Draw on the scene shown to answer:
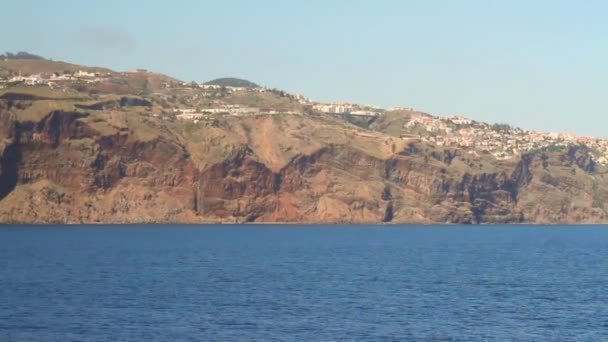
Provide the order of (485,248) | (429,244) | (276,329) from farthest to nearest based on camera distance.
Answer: (429,244)
(485,248)
(276,329)

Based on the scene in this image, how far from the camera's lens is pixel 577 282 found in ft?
307

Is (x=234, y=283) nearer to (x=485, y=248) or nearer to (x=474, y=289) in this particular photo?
(x=474, y=289)

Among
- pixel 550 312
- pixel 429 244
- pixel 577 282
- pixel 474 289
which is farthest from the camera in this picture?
pixel 429 244

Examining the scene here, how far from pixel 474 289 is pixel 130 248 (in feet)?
215

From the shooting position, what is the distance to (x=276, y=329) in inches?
2406

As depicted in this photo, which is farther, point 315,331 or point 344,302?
point 344,302

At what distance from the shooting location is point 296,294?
79.6m

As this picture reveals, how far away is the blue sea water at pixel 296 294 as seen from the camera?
60469 mm

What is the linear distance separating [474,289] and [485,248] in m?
68.9

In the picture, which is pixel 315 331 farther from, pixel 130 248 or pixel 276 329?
pixel 130 248

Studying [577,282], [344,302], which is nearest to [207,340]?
[344,302]

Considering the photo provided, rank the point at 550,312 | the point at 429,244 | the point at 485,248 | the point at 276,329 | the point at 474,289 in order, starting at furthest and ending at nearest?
the point at 429,244, the point at 485,248, the point at 474,289, the point at 550,312, the point at 276,329

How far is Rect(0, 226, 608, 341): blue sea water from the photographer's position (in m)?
60.5

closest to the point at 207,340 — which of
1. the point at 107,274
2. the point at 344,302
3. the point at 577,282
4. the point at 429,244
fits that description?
the point at 344,302
